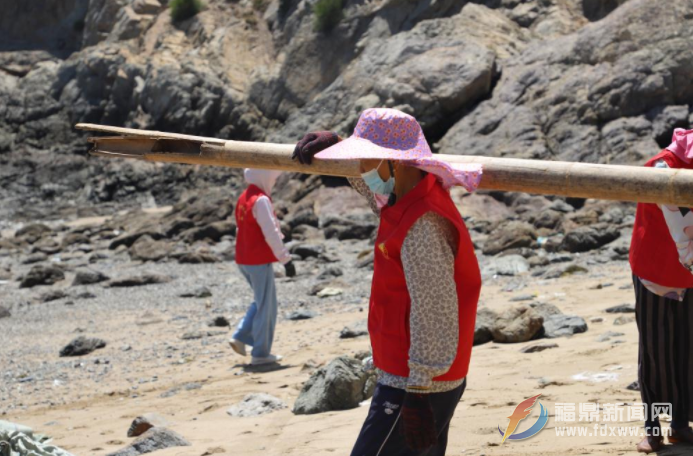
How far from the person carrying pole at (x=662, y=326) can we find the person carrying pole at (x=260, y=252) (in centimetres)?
414

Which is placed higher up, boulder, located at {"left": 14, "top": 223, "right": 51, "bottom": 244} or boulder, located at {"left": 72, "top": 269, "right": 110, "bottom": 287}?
boulder, located at {"left": 72, "top": 269, "right": 110, "bottom": 287}

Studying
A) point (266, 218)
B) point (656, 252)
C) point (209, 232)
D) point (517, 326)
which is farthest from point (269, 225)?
point (209, 232)

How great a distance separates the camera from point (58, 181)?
3541 centimetres

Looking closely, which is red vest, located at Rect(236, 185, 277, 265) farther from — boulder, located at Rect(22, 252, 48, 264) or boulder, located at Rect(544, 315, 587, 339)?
boulder, located at Rect(22, 252, 48, 264)

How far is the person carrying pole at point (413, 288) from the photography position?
3.30 m

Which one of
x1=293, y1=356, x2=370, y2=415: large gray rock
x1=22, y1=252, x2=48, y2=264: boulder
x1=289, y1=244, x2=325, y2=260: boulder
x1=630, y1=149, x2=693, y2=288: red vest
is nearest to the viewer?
x1=630, y1=149, x2=693, y2=288: red vest

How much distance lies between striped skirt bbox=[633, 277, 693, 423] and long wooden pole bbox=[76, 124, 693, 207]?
3.30ft

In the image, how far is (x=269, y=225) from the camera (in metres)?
8.29

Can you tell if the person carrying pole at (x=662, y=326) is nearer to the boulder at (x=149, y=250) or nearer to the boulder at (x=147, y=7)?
the boulder at (x=149, y=250)

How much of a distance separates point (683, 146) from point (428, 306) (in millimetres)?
1728

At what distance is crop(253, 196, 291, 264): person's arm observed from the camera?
27.2ft

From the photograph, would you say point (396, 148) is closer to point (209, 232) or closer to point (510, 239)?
point (510, 239)

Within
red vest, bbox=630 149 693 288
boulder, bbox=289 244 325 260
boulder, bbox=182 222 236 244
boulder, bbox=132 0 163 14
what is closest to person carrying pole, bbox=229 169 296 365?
red vest, bbox=630 149 693 288

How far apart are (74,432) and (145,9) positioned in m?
36.9
